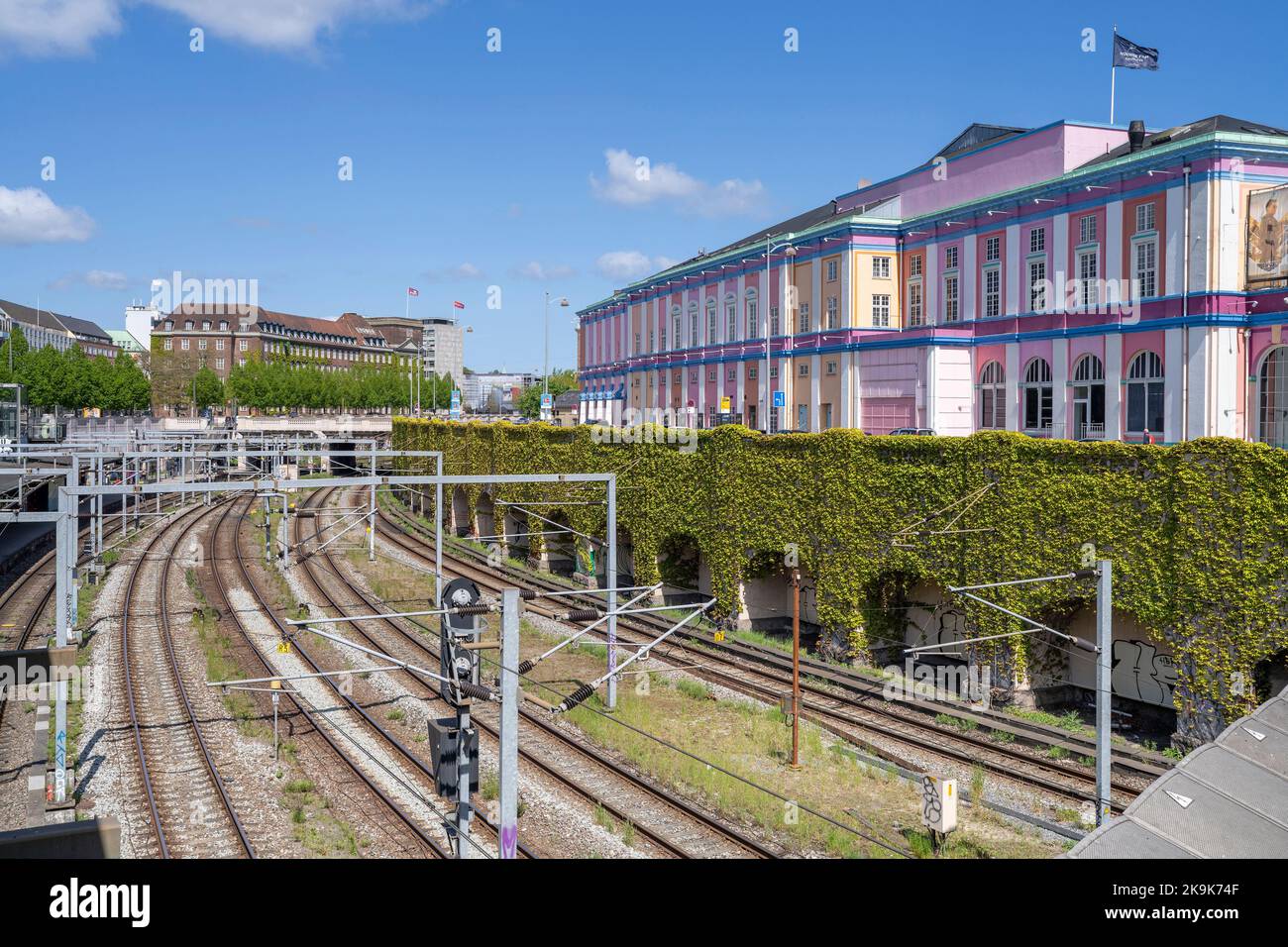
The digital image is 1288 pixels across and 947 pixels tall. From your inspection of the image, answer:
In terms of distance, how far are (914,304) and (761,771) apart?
36315mm

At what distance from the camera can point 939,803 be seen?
1539cm

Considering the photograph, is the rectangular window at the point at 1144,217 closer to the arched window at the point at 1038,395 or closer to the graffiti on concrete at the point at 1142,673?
the arched window at the point at 1038,395

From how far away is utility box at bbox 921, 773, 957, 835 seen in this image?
50.4 feet

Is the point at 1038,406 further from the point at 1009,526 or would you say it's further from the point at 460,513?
the point at 460,513

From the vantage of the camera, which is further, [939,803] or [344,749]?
[344,749]

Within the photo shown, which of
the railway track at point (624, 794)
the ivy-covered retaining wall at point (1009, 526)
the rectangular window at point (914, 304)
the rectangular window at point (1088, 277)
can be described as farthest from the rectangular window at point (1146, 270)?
the railway track at point (624, 794)

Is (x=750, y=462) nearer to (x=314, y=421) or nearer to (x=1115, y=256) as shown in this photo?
(x=1115, y=256)

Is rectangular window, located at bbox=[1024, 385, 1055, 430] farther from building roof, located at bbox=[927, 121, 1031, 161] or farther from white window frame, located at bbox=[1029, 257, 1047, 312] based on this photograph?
building roof, located at bbox=[927, 121, 1031, 161]

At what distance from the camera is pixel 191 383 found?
114625 millimetres

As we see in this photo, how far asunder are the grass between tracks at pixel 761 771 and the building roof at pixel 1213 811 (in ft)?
14.1

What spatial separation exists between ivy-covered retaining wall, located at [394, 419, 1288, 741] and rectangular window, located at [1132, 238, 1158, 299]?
52.3 ft

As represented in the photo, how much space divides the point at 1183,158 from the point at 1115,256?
4.20 m

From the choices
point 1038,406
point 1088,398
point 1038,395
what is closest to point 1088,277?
point 1088,398
